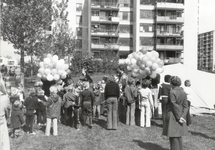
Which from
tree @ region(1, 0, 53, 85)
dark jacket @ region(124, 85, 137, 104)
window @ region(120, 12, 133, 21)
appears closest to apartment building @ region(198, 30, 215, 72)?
window @ region(120, 12, 133, 21)

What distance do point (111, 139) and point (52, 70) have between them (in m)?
4.97

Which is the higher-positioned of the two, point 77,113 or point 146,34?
point 146,34

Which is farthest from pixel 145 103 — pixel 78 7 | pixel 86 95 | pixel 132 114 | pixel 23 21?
pixel 78 7

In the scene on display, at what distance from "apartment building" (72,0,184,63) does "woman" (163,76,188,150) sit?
131ft

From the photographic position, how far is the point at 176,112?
567 centimetres

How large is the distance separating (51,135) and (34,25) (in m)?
14.9

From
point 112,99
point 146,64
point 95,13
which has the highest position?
point 95,13

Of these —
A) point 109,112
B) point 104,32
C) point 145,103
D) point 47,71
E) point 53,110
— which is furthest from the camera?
point 104,32

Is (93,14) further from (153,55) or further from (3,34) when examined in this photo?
(153,55)

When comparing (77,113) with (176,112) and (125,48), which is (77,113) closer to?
(176,112)

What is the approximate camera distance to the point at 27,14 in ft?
66.9

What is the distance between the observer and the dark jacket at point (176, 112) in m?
5.68

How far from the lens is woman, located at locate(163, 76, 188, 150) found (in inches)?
224

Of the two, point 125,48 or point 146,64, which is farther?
point 125,48
